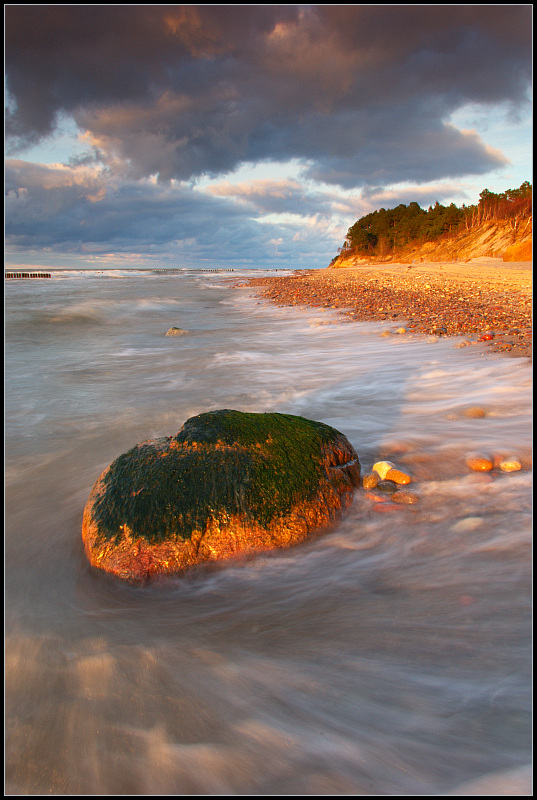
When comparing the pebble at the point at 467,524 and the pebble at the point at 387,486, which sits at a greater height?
the pebble at the point at 387,486

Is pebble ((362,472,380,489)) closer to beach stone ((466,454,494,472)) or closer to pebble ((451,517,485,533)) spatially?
pebble ((451,517,485,533))

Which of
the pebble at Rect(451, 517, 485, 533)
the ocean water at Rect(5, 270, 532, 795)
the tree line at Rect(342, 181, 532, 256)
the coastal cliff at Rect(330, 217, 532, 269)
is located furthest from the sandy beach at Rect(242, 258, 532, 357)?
the tree line at Rect(342, 181, 532, 256)

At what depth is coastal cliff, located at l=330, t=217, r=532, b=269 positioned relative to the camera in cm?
2397

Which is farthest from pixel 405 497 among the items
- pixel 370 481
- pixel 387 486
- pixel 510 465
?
pixel 510 465

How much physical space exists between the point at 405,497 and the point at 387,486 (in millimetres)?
145

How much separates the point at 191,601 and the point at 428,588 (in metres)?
1.22

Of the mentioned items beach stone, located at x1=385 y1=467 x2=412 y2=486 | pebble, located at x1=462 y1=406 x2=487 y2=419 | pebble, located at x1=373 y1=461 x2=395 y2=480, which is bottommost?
beach stone, located at x1=385 y1=467 x2=412 y2=486

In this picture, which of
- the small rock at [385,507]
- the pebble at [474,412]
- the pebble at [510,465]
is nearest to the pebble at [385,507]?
the small rock at [385,507]

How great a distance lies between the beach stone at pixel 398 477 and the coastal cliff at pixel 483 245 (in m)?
22.7

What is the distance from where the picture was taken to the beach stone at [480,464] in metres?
3.30

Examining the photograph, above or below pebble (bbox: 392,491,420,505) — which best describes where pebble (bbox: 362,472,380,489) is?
above

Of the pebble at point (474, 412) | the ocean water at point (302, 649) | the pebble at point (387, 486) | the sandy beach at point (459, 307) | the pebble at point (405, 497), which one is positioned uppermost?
the sandy beach at point (459, 307)

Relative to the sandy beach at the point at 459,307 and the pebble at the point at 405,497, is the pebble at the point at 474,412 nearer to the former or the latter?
the pebble at the point at 405,497

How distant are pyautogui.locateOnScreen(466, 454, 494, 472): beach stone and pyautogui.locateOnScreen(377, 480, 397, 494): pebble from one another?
700 mm
